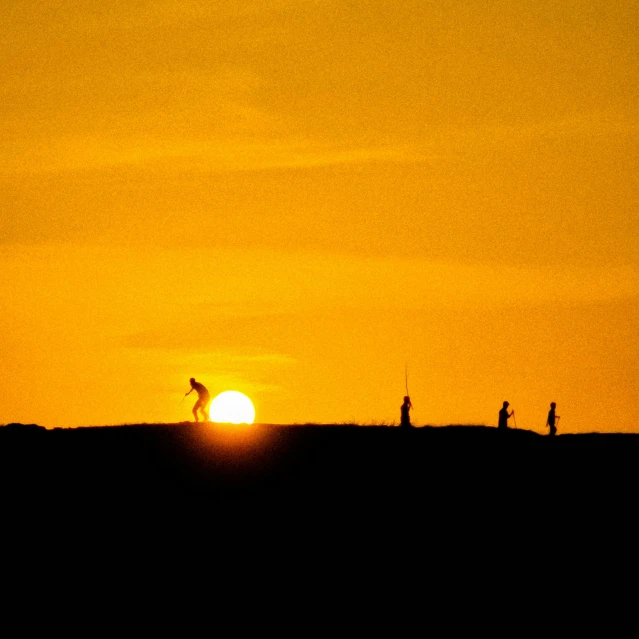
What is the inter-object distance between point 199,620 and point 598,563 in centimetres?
1102

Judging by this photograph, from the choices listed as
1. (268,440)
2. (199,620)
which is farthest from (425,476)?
(199,620)

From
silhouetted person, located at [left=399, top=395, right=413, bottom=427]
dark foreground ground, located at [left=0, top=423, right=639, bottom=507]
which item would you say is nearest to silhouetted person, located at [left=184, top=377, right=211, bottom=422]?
dark foreground ground, located at [left=0, top=423, right=639, bottom=507]

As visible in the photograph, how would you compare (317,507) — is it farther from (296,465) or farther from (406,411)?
(406,411)

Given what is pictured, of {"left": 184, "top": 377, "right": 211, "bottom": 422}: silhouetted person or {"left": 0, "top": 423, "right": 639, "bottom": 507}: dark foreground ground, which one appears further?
{"left": 184, "top": 377, "right": 211, "bottom": 422}: silhouetted person

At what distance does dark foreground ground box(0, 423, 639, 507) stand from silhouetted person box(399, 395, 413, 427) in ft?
2.99

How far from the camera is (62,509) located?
44.0 meters

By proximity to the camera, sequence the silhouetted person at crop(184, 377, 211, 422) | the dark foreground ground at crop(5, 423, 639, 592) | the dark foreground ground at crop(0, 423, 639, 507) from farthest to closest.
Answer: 1. the silhouetted person at crop(184, 377, 211, 422)
2. the dark foreground ground at crop(0, 423, 639, 507)
3. the dark foreground ground at crop(5, 423, 639, 592)

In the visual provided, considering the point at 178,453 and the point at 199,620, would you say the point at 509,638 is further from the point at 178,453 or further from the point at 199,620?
the point at 178,453

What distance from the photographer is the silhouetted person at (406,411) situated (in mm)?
49750

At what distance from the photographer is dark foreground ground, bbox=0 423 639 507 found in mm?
44875

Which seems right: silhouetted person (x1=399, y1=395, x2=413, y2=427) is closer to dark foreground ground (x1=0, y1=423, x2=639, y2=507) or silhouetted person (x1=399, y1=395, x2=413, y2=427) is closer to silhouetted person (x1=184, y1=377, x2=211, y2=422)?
dark foreground ground (x1=0, y1=423, x2=639, y2=507)

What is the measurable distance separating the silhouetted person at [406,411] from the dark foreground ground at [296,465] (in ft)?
2.99

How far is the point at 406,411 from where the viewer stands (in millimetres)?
50094

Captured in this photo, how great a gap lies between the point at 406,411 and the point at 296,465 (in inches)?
216
